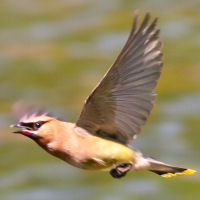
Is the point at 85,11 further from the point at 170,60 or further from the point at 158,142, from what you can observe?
the point at 158,142

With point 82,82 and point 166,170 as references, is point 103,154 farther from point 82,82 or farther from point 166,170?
point 82,82

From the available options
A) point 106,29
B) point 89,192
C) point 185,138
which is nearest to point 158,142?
point 185,138

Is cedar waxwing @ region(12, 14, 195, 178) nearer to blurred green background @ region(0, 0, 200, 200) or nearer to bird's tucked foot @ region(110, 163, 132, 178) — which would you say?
bird's tucked foot @ region(110, 163, 132, 178)

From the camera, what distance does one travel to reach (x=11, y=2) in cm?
2005

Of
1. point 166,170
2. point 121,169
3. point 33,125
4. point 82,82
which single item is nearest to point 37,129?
point 33,125

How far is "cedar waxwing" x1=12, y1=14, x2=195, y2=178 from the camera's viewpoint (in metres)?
6.12

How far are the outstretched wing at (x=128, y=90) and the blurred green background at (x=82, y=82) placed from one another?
6603 mm

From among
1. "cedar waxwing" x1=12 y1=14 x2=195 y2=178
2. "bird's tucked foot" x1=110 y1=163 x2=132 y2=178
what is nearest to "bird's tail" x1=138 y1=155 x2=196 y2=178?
"cedar waxwing" x1=12 y1=14 x2=195 y2=178

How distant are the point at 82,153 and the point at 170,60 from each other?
10.3 m

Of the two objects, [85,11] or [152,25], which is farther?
[85,11]

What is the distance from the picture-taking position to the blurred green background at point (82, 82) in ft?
45.4

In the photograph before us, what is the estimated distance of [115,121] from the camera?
6391mm

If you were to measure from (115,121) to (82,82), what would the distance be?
10202mm

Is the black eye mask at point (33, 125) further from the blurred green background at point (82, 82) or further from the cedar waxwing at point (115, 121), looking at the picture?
the blurred green background at point (82, 82)
